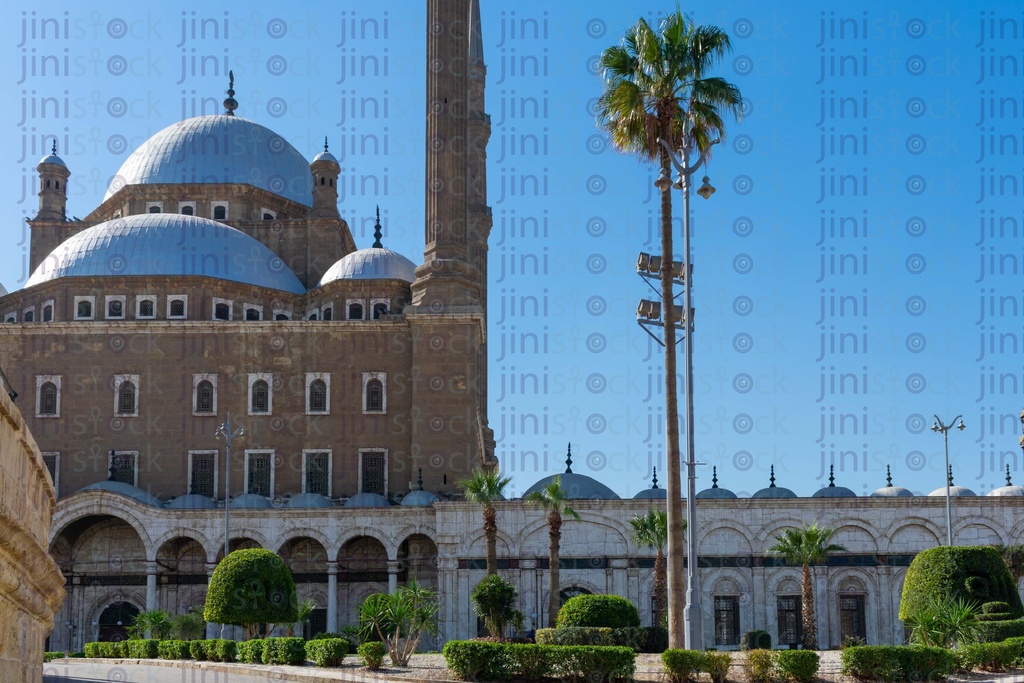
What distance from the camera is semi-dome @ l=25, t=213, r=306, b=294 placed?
5047 cm

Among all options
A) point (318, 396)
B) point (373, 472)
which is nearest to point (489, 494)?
point (373, 472)

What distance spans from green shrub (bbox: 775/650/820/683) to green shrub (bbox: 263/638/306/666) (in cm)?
1193

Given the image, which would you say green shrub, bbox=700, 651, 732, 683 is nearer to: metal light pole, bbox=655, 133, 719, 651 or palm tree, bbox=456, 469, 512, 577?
metal light pole, bbox=655, 133, 719, 651

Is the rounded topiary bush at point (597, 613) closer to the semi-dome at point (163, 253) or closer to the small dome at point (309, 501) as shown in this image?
the small dome at point (309, 501)

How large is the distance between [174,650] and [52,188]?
3362 centimetres

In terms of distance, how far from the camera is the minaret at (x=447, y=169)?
46812 mm

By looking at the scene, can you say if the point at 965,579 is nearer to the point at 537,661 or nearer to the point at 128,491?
the point at 537,661

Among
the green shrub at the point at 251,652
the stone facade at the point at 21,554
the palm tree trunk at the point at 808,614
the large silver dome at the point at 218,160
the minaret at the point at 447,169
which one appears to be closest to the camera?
the stone facade at the point at 21,554

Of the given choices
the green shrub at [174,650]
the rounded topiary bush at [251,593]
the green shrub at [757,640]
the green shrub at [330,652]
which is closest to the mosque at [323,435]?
the green shrub at [757,640]

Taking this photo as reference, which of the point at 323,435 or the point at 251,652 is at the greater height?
the point at 323,435

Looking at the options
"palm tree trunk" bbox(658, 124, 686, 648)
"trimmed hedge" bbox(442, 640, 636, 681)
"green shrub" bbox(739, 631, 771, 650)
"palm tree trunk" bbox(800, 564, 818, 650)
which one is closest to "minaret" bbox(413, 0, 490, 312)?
"green shrub" bbox(739, 631, 771, 650)

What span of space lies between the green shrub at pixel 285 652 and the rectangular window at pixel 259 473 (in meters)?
20.1

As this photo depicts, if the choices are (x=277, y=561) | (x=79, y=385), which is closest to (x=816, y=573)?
(x=277, y=561)

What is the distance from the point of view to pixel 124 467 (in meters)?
47.4
